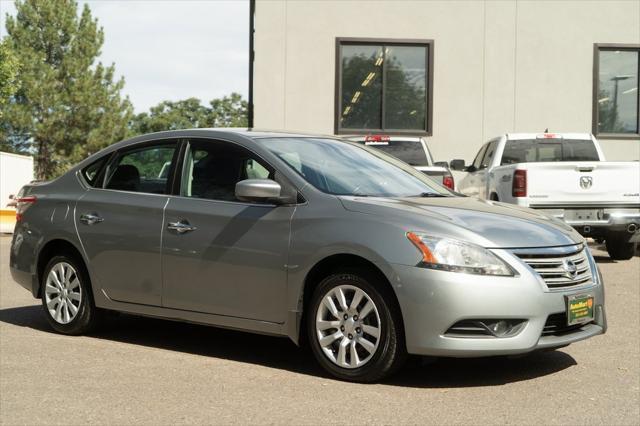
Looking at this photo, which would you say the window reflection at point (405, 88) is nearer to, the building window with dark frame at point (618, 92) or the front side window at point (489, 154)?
the building window with dark frame at point (618, 92)

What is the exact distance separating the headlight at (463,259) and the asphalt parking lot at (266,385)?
75 cm

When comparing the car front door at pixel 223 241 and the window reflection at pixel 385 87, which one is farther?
the window reflection at pixel 385 87

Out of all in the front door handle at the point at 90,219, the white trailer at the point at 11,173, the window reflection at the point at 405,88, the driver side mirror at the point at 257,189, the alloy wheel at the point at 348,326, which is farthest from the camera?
the white trailer at the point at 11,173

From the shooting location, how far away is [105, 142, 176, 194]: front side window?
307 inches

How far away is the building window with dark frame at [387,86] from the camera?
23.3 m

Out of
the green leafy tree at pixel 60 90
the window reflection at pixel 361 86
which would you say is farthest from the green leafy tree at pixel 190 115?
the window reflection at pixel 361 86

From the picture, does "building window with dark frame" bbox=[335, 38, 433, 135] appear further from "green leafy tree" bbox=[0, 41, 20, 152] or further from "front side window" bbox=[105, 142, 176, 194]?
"green leafy tree" bbox=[0, 41, 20, 152]

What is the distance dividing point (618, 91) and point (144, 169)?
18186mm

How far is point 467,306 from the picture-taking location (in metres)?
6.11

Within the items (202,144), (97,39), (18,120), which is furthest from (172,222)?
(97,39)

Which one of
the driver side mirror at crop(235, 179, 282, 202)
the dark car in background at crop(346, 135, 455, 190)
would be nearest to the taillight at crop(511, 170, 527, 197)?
the dark car in background at crop(346, 135, 455, 190)

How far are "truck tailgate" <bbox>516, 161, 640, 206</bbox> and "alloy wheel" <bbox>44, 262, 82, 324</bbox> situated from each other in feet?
25.3

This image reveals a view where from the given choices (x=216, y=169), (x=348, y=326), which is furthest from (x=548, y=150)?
(x=348, y=326)

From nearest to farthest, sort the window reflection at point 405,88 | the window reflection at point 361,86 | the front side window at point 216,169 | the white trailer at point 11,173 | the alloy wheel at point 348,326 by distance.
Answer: the alloy wheel at point 348,326 < the front side window at point 216,169 < the window reflection at point 361,86 < the window reflection at point 405,88 < the white trailer at point 11,173
